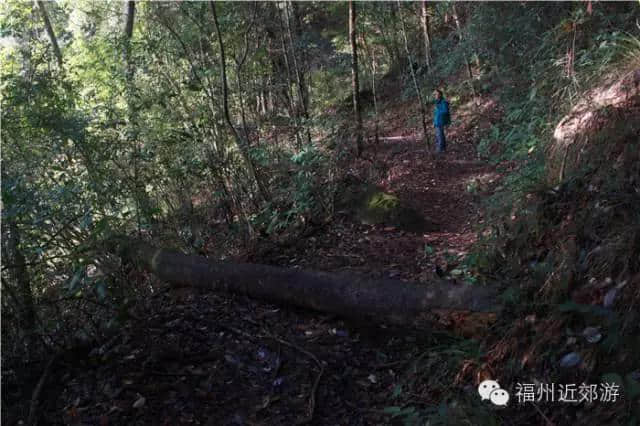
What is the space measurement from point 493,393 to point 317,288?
86.3 inches

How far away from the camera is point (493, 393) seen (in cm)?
323

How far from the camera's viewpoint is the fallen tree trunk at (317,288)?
4.30 metres

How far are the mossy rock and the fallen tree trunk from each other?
262 centimetres

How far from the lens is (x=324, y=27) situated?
828 inches

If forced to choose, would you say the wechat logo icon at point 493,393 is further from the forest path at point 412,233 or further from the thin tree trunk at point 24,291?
the thin tree trunk at point 24,291

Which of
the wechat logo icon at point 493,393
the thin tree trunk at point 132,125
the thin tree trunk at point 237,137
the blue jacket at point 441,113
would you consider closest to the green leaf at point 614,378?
the wechat logo icon at point 493,393

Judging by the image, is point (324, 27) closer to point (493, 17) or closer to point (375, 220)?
point (493, 17)

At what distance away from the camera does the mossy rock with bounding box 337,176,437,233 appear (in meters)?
7.49

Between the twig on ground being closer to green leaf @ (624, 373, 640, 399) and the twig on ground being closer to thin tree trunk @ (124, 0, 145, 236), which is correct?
green leaf @ (624, 373, 640, 399)

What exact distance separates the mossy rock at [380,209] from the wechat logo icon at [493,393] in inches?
164

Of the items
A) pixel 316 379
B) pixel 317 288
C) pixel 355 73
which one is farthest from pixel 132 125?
pixel 316 379

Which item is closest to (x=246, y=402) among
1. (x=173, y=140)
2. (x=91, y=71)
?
(x=173, y=140)

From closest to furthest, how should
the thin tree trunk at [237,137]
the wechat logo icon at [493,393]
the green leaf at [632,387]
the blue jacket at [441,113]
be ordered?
1. the green leaf at [632,387]
2. the wechat logo icon at [493,393]
3. the thin tree trunk at [237,137]
4. the blue jacket at [441,113]

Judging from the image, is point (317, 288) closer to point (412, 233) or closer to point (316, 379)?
point (316, 379)
